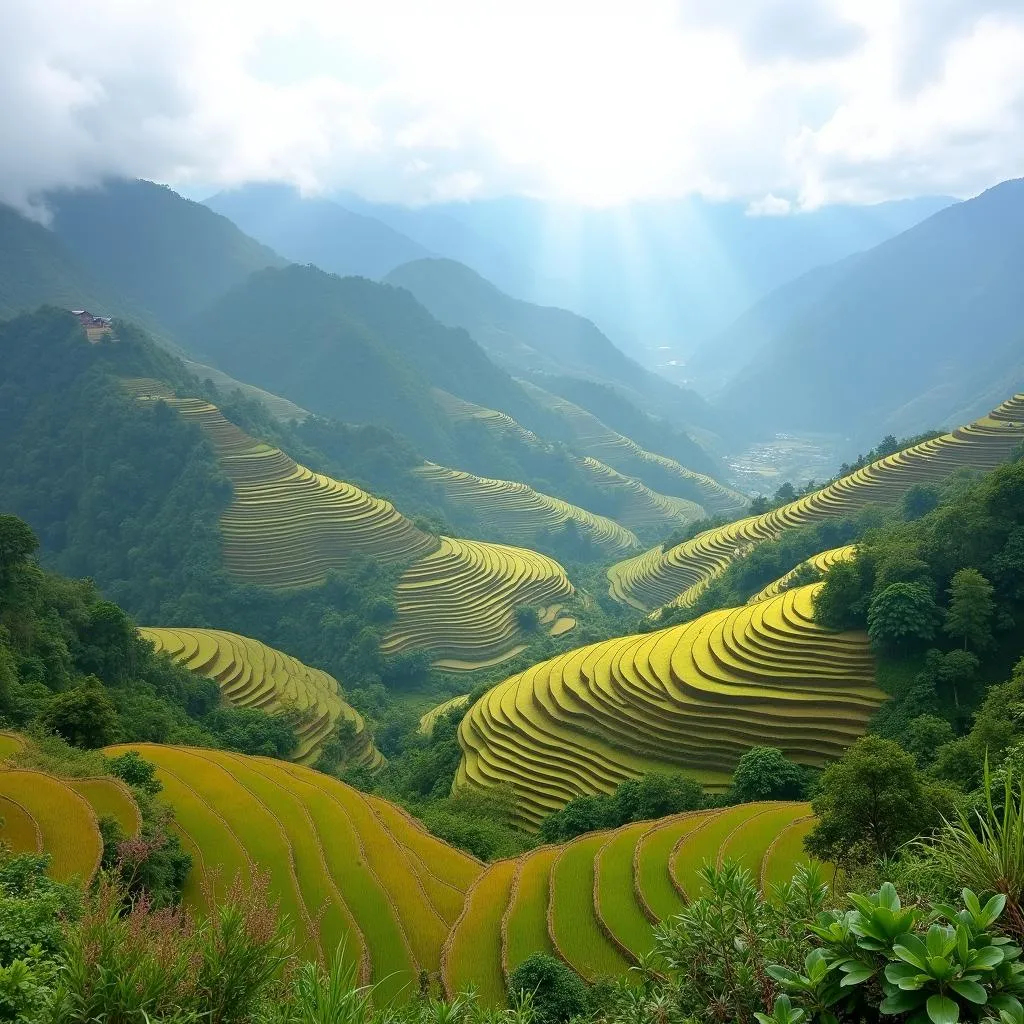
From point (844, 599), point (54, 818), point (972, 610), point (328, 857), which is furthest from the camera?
point (844, 599)

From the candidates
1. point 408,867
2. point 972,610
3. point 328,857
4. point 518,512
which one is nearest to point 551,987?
point 408,867

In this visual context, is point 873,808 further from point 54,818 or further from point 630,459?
point 630,459

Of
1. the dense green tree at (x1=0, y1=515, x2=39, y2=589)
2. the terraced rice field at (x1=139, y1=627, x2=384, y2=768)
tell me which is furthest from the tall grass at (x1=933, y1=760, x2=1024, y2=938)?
the terraced rice field at (x1=139, y1=627, x2=384, y2=768)

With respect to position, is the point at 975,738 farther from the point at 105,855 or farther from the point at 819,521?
the point at 819,521

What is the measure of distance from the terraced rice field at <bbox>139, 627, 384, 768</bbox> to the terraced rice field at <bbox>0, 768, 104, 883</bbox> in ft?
53.4

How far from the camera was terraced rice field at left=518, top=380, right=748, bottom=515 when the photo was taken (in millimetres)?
116069

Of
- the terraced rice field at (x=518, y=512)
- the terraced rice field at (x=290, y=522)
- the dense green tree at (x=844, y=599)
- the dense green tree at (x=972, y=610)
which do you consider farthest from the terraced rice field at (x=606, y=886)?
the terraced rice field at (x=518, y=512)

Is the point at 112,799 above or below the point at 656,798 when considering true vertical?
above

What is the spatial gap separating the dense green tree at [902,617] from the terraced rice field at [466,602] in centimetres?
2893

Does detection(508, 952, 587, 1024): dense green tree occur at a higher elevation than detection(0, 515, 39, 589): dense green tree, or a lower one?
lower

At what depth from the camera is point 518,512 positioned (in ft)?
274

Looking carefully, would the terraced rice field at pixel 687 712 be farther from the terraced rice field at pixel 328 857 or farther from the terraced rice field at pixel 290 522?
the terraced rice field at pixel 290 522

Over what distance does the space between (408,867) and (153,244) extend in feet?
644

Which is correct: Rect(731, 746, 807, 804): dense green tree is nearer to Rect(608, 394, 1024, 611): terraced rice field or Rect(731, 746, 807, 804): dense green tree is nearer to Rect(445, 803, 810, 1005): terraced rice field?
Rect(445, 803, 810, 1005): terraced rice field
